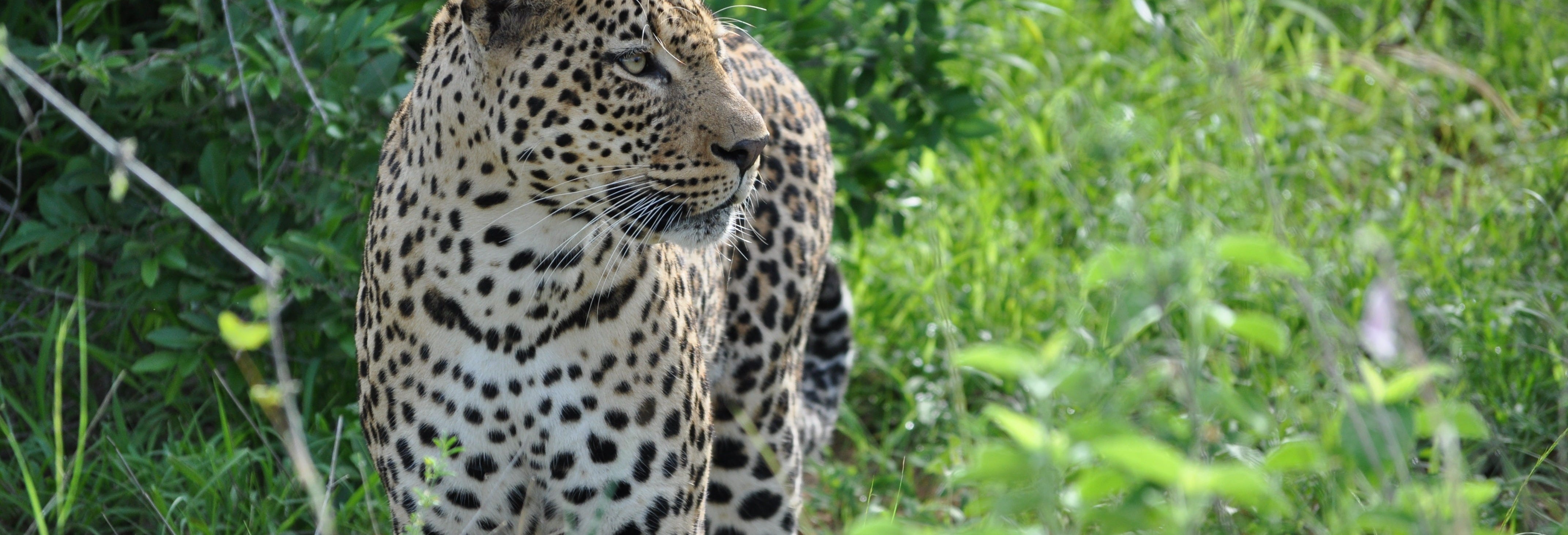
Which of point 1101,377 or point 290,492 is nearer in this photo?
point 1101,377

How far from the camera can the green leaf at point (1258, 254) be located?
1396mm

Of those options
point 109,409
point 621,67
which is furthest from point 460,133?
point 109,409

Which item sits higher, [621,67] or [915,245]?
[621,67]

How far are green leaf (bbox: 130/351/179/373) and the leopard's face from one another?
5.38ft

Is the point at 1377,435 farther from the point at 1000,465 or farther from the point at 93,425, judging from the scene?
the point at 93,425

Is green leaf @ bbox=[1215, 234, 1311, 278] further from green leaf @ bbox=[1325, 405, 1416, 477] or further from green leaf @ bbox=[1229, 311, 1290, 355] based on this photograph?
green leaf @ bbox=[1325, 405, 1416, 477]

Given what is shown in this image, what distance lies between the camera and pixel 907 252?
17.7ft

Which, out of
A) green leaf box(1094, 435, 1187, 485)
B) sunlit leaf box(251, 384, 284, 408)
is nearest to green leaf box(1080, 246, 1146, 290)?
green leaf box(1094, 435, 1187, 485)

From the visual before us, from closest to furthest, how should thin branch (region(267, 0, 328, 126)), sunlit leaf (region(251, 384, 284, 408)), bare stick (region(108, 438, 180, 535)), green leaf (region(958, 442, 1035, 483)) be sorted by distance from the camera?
green leaf (region(958, 442, 1035, 483)) → sunlit leaf (region(251, 384, 284, 408)) → bare stick (region(108, 438, 180, 535)) → thin branch (region(267, 0, 328, 126))

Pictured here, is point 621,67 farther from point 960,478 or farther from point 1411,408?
point 1411,408

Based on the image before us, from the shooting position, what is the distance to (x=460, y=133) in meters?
2.63

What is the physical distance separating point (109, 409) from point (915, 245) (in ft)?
9.36

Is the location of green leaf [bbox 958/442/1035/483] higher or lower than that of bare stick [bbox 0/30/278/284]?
lower

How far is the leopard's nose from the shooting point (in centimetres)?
264
